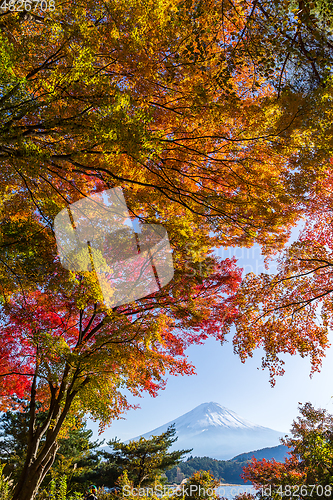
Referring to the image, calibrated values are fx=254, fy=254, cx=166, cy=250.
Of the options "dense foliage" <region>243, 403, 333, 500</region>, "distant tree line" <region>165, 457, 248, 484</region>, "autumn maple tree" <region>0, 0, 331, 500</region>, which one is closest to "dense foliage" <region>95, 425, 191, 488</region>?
"dense foliage" <region>243, 403, 333, 500</region>

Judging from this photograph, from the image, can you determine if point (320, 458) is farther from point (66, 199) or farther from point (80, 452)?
point (80, 452)

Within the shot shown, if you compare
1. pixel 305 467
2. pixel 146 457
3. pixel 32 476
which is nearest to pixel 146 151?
pixel 32 476

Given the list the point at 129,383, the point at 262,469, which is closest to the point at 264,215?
the point at 129,383

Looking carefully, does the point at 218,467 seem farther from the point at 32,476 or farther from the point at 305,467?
the point at 32,476

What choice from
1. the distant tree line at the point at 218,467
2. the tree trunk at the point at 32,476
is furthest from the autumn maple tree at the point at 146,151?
the distant tree line at the point at 218,467

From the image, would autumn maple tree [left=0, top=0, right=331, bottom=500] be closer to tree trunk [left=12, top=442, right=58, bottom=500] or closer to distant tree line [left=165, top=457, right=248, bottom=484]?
tree trunk [left=12, top=442, right=58, bottom=500]

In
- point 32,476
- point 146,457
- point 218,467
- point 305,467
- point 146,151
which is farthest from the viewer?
point 218,467

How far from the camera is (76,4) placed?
133 inches

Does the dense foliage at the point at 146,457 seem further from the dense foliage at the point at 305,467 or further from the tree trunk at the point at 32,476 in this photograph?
the tree trunk at the point at 32,476

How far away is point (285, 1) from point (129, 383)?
692cm

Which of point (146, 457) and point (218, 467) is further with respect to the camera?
point (218, 467)

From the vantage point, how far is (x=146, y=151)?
9.37 feet

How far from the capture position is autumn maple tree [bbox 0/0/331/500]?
279cm

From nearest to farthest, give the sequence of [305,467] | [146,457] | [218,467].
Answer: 1. [305,467]
2. [146,457]
3. [218,467]
